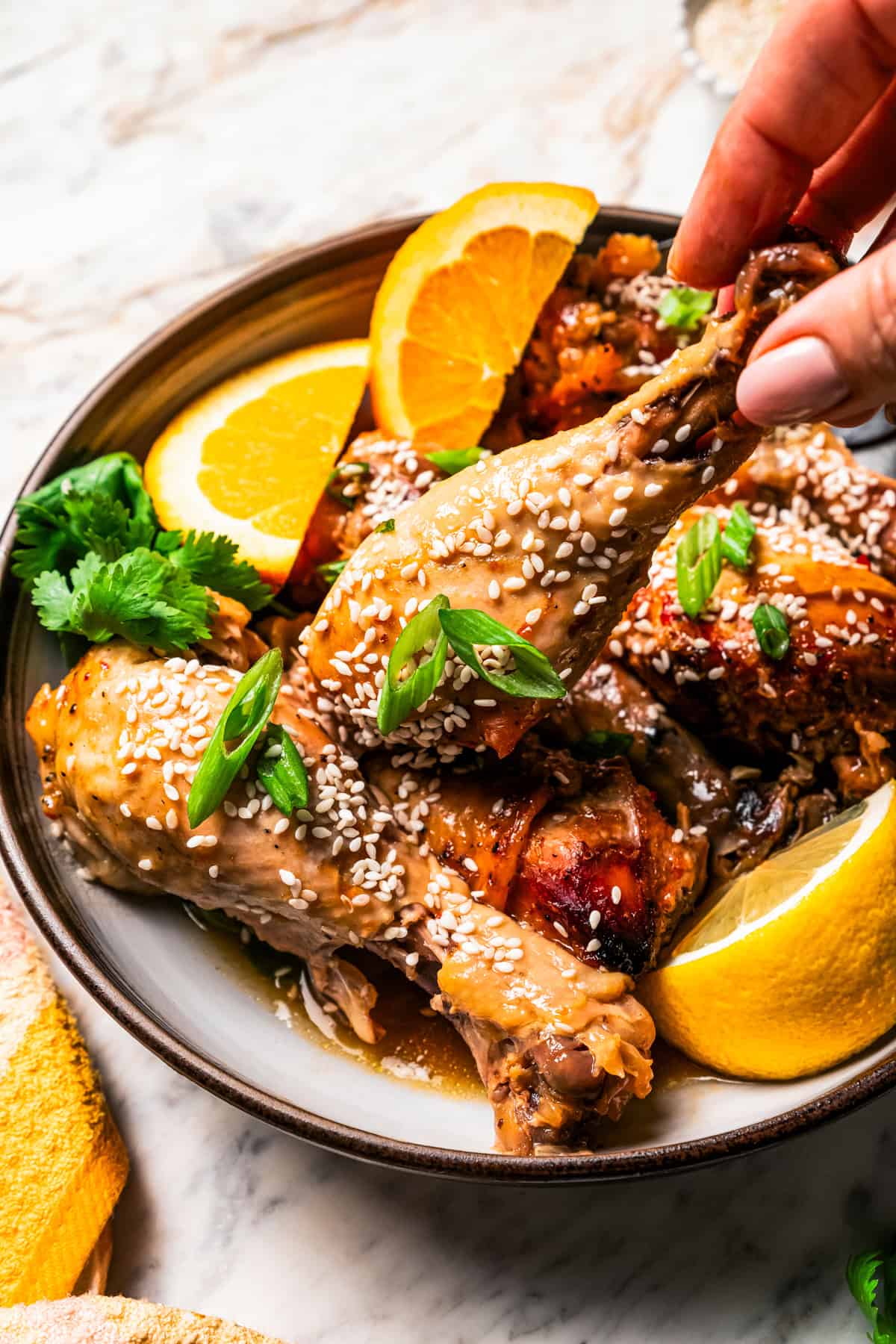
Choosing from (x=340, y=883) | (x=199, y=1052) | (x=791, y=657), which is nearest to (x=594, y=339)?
(x=791, y=657)

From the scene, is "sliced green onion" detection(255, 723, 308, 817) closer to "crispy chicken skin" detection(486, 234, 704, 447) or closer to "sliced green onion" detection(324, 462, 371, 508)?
"sliced green onion" detection(324, 462, 371, 508)

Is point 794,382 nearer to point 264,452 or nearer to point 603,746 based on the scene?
point 603,746

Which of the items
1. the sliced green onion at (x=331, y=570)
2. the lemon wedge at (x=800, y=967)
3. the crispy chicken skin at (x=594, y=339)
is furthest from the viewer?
the crispy chicken skin at (x=594, y=339)

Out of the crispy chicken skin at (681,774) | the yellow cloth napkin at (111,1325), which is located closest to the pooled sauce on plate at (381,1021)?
the crispy chicken skin at (681,774)

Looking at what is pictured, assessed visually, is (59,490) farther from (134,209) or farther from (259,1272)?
(259,1272)

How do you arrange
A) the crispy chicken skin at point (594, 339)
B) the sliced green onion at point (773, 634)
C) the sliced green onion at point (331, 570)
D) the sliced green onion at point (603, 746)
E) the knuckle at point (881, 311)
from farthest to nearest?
the crispy chicken skin at point (594, 339) < the sliced green onion at point (331, 570) < the sliced green onion at point (603, 746) < the sliced green onion at point (773, 634) < the knuckle at point (881, 311)

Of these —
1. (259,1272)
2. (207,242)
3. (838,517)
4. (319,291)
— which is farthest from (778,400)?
(207,242)

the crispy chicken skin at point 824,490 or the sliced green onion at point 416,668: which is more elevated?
the sliced green onion at point 416,668

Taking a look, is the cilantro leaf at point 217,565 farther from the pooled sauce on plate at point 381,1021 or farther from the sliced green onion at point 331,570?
the pooled sauce on plate at point 381,1021
